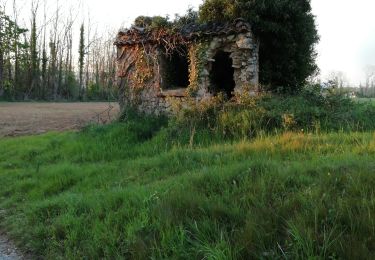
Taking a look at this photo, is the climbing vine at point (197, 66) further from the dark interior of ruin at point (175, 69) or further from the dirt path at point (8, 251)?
the dirt path at point (8, 251)

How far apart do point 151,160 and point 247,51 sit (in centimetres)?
534

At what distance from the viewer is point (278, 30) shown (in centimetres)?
1123

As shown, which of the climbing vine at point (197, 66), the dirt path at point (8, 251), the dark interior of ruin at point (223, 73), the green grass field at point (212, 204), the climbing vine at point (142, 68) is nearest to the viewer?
the green grass field at point (212, 204)

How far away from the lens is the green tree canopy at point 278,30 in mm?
10953

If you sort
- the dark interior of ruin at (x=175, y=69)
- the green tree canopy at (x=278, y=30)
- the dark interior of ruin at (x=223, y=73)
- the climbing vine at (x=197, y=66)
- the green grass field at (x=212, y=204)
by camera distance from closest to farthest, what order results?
the green grass field at (x=212, y=204) < the green tree canopy at (x=278, y=30) < the climbing vine at (x=197, y=66) < the dark interior of ruin at (x=175, y=69) < the dark interior of ruin at (x=223, y=73)

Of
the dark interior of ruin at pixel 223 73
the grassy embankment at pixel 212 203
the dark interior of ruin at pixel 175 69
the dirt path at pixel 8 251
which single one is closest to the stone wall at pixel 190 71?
the dark interior of ruin at pixel 175 69

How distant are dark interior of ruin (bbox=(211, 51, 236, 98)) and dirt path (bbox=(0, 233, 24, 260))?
8.96 meters

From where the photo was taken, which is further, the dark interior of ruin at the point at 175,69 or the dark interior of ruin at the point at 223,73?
the dark interior of ruin at the point at 223,73

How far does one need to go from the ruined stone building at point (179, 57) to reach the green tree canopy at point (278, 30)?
19.0 inches

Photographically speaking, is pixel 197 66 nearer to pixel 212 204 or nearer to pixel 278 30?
pixel 278 30

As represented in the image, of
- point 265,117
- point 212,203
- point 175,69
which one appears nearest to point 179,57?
point 175,69

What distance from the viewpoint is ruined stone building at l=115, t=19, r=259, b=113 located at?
10977mm

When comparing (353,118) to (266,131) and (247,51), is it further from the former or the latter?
(247,51)

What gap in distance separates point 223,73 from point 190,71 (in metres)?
2.66
